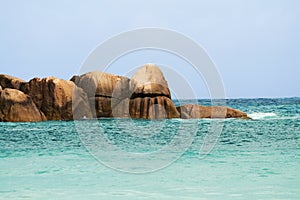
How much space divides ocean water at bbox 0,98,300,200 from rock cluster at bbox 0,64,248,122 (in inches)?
261

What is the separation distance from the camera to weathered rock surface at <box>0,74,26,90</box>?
77.5 ft

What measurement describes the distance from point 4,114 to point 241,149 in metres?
12.9

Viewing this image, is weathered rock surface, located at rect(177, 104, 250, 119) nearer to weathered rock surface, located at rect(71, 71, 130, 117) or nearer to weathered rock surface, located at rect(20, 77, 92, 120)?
weathered rock surface, located at rect(71, 71, 130, 117)

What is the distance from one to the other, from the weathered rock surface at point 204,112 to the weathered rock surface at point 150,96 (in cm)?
50

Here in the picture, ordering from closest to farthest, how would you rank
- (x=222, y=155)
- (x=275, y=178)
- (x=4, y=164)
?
1. (x=275, y=178)
2. (x=4, y=164)
3. (x=222, y=155)

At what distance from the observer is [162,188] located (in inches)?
277

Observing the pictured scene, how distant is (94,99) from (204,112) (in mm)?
5159

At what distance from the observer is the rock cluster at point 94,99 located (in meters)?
21.4

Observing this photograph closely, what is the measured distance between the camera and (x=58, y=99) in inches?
866

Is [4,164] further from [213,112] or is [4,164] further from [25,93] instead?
[213,112]

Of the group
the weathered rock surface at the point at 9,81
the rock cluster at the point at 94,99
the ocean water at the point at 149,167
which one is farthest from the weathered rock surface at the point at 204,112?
the weathered rock surface at the point at 9,81

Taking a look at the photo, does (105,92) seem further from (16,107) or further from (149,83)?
(16,107)

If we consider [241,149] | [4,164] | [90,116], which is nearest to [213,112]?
[90,116]

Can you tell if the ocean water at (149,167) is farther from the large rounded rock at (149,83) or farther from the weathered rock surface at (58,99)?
the weathered rock surface at (58,99)
